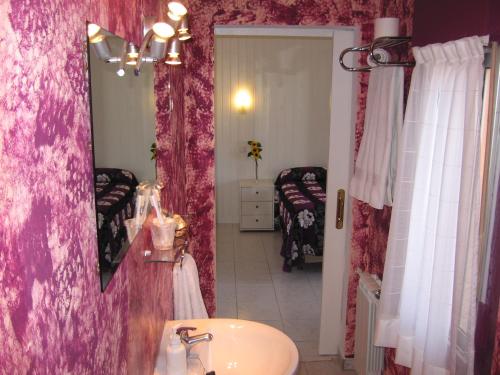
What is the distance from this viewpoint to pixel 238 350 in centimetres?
185

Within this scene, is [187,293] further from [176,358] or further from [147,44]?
[147,44]

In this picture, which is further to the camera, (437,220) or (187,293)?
(187,293)

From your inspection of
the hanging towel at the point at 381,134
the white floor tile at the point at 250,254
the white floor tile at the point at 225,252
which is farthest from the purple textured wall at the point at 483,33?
the white floor tile at the point at 225,252

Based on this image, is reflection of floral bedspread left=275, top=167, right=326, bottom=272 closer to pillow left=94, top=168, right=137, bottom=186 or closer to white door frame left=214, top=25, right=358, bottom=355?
white door frame left=214, top=25, right=358, bottom=355

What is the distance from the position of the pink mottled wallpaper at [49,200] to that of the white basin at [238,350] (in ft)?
2.40

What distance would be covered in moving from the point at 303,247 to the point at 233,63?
8.97 ft

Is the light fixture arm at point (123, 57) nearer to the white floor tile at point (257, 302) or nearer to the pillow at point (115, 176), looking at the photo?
the pillow at point (115, 176)

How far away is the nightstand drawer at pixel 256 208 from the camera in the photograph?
6043 mm

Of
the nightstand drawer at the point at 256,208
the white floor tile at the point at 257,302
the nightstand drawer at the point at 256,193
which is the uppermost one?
the nightstand drawer at the point at 256,193

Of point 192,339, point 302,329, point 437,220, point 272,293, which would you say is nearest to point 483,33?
point 437,220

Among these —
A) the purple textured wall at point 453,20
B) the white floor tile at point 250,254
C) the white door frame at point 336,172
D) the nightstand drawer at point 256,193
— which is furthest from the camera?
the nightstand drawer at point 256,193

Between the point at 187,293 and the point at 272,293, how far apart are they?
2.17 metres

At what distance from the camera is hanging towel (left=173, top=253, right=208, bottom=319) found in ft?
7.47

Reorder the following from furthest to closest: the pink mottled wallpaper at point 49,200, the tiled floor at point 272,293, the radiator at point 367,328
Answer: the tiled floor at point 272,293, the radiator at point 367,328, the pink mottled wallpaper at point 49,200
